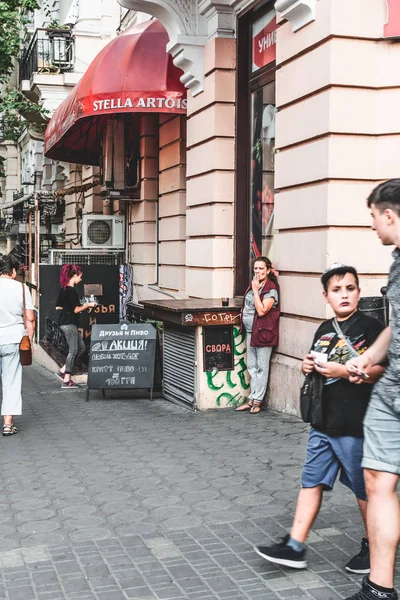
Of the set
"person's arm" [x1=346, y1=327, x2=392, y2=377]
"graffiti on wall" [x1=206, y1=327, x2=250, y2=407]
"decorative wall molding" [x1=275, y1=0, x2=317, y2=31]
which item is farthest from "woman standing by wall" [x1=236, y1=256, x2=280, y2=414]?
"person's arm" [x1=346, y1=327, x2=392, y2=377]

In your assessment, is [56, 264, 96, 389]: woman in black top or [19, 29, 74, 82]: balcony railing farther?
[19, 29, 74, 82]: balcony railing

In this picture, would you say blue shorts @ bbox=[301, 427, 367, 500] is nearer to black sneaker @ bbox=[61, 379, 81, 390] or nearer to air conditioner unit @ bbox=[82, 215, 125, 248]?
black sneaker @ bbox=[61, 379, 81, 390]

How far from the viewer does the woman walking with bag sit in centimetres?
777

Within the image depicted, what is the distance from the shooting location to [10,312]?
7.80 metres

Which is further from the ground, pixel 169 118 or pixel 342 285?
pixel 169 118

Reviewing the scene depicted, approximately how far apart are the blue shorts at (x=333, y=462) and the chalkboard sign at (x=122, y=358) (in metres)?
5.67

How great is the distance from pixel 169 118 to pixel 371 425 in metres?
11.0

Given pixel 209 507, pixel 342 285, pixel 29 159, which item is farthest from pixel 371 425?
pixel 29 159

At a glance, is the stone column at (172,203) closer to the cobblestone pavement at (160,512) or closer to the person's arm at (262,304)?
the person's arm at (262,304)

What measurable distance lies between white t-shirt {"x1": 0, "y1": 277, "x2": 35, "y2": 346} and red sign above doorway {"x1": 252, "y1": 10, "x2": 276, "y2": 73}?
4.15 meters

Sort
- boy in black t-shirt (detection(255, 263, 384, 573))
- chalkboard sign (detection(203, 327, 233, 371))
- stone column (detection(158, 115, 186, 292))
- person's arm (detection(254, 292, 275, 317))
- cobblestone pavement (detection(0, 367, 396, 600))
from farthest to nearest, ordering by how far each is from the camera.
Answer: stone column (detection(158, 115, 186, 292)) < chalkboard sign (detection(203, 327, 233, 371)) < person's arm (detection(254, 292, 275, 317)) < cobblestone pavement (detection(0, 367, 396, 600)) < boy in black t-shirt (detection(255, 263, 384, 573))

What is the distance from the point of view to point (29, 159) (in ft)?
99.0

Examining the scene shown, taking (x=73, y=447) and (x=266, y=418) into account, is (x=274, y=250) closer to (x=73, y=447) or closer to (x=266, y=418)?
(x=266, y=418)

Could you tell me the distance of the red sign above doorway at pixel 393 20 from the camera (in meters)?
7.53
